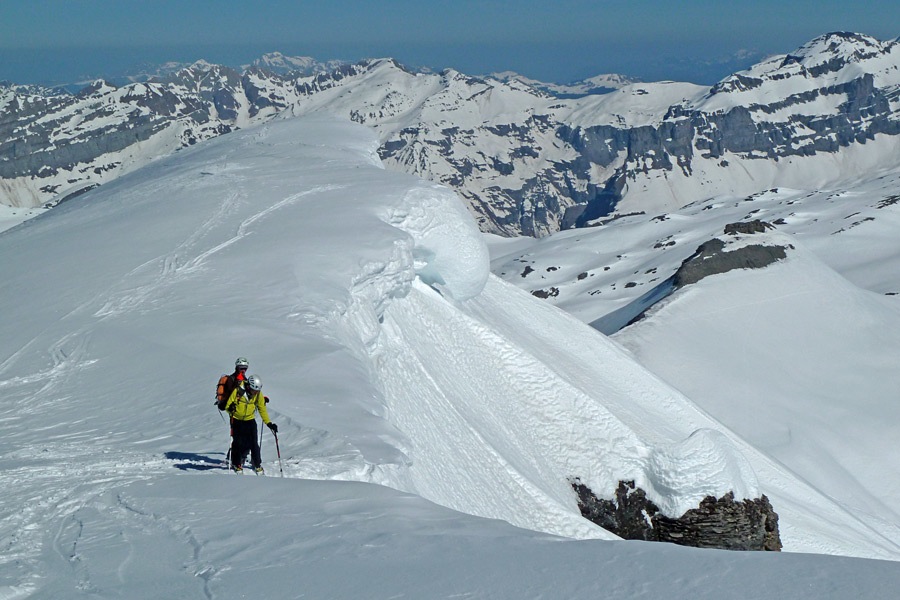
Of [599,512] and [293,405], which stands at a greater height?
[293,405]

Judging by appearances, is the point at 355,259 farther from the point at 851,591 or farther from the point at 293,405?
the point at 851,591

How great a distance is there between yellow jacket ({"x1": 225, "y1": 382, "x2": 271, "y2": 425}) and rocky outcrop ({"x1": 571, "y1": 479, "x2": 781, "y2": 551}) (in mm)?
12093

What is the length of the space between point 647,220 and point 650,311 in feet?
280

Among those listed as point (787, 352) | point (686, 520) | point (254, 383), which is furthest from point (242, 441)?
point (787, 352)

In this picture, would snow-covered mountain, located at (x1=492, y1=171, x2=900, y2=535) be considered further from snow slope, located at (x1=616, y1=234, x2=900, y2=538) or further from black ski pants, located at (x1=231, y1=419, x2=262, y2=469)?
black ski pants, located at (x1=231, y1=419, x2=262, y2=469)

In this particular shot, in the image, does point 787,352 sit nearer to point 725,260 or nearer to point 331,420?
point 725,260

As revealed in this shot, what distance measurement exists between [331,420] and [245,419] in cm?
160

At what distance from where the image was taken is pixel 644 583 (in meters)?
7.04

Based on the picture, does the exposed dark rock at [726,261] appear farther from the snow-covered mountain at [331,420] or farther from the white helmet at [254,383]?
the white helmet at [254,383]

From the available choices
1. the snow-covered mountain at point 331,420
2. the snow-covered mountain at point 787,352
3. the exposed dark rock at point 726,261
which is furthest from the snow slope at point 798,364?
the snow-covered mountain at point 331,420

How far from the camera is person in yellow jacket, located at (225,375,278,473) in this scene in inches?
417

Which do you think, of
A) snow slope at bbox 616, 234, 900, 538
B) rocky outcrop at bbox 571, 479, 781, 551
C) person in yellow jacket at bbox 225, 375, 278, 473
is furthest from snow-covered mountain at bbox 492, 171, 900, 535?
person in yellow jacket at bbox 225, 375, 278, 473

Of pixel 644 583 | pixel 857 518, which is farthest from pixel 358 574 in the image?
pixel 857 518

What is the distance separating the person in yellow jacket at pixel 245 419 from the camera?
10594 mm
